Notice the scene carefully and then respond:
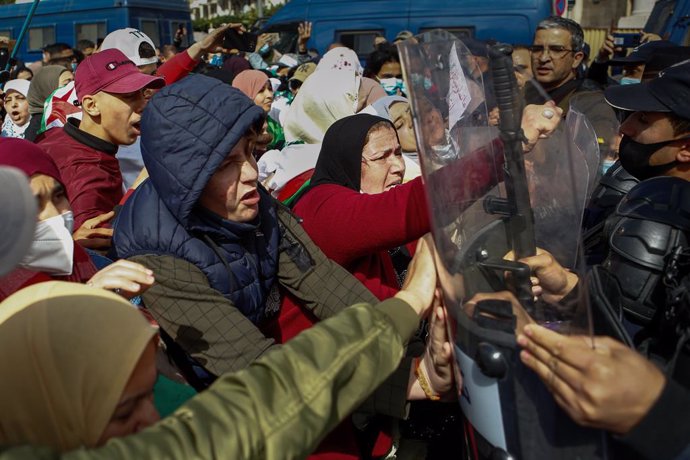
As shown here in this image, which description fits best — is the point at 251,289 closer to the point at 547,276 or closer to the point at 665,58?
the point at 547,276

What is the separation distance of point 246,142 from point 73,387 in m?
0.93

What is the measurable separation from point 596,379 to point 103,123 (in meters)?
2.82

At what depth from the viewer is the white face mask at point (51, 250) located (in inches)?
75.7

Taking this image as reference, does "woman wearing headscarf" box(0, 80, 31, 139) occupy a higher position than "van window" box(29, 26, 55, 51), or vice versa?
"van window" box(29, 26, 55, 51)

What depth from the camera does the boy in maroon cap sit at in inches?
128

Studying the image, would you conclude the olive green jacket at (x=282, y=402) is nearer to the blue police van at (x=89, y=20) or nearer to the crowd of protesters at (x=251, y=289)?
the crowd of protesters at (x=251, y=289)

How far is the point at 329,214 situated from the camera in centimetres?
236

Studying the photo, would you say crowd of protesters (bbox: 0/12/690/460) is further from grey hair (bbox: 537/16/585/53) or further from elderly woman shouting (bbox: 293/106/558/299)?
grey hair (bbox: 537/16/585/53)

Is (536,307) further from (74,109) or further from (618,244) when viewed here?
(74,109)

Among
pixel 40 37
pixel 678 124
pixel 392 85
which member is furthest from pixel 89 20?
pixel 678 124

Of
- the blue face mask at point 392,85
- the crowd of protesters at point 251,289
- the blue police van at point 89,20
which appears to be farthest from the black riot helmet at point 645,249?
the blue police van at point 89,20

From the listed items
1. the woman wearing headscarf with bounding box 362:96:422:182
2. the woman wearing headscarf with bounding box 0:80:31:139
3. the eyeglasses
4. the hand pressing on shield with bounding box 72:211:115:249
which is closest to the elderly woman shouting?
the hand pressing on shield with bounding box 72:211:115:249

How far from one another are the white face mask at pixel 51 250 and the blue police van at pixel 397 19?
30.8 feet

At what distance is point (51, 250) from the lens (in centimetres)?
197
